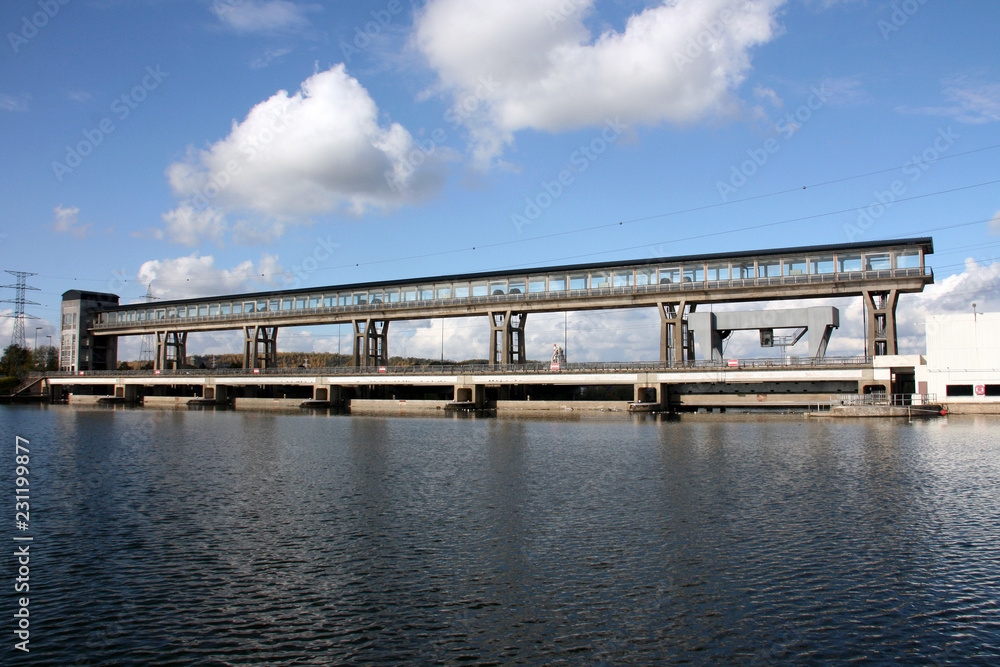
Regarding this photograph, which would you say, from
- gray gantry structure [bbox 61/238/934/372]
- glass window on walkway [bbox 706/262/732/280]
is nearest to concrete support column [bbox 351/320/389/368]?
gray gantry structure [bbox 61/238/934/372]

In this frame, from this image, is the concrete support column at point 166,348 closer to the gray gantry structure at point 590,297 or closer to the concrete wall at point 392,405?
the gray gantry structure at point 590,297

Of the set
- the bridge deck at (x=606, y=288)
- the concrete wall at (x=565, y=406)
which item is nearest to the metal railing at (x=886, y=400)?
the bridge deck at (x=606, y=288)

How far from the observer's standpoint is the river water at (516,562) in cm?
1246

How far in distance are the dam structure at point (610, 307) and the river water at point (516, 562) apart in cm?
4242

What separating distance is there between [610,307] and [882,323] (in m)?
31.6

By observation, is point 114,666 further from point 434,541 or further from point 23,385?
point 23,385

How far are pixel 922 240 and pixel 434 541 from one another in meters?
72.6

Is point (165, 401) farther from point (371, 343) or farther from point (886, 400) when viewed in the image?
point (886, 400)

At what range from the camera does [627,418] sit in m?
76.0

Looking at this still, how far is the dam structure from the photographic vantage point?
2904 inches


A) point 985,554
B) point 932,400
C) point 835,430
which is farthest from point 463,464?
point 932,400

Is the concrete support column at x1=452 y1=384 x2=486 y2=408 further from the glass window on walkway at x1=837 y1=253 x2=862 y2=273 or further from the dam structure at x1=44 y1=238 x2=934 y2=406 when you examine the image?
the glass window on walkway at x1=837 y1=253 x2=862 y2=273

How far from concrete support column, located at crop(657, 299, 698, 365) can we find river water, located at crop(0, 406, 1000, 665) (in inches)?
1829

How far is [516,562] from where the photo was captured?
678 inches
